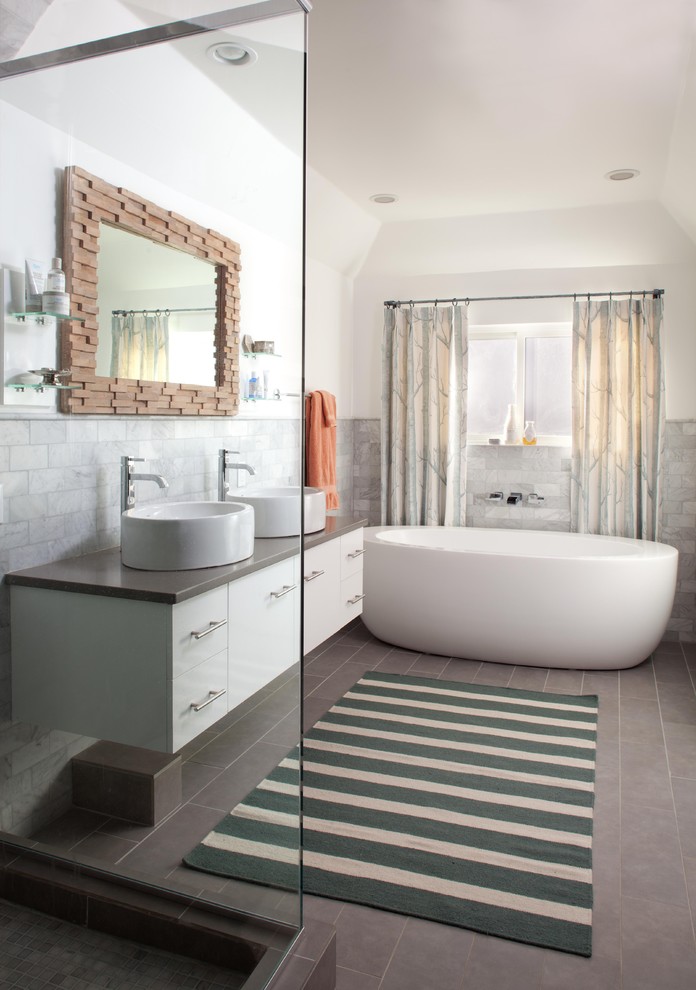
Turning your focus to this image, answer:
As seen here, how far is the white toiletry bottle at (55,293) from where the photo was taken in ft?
5.49

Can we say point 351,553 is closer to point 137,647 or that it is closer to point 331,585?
point 331,585

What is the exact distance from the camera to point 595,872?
2.54 meters

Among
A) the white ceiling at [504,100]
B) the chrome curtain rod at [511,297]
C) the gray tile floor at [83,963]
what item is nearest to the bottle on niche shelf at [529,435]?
the chrome curtain rod at [511,297]

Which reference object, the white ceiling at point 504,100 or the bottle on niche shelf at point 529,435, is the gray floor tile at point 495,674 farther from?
the white ceiling at point 504,100

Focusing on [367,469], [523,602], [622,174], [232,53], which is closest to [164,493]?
[232,53]

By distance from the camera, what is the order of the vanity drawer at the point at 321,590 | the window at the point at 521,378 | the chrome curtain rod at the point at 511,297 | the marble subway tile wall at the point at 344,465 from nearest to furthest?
the vanity drawer at the point at 321,590 → the chrome curtain rod at the point at 511,297 → the window at the point at 521,378 → the marble subway tile wall at the point at 344,465

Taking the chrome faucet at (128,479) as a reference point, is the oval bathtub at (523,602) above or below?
below

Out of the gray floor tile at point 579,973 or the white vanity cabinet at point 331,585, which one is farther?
the white vanity cabinet at point 331,585

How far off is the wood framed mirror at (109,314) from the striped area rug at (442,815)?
872 millimetres

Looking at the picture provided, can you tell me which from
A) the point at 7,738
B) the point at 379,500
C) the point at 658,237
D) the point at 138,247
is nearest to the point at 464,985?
the point at 7,738

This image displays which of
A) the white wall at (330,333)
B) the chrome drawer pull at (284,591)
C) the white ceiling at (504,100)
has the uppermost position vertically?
the white ceiling at (504,100)

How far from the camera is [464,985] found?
2.02 metres

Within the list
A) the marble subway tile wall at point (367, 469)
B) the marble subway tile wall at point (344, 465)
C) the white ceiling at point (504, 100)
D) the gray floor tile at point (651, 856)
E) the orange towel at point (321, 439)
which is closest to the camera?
the gray floor tile at point (651, 856)

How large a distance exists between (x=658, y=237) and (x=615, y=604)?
2455mm
